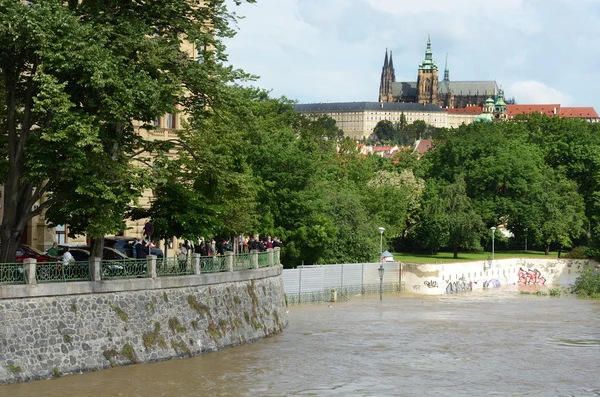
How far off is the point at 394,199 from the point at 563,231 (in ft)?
57.9

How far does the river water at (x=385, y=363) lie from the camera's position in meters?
30.3

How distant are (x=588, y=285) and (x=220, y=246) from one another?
36982mm

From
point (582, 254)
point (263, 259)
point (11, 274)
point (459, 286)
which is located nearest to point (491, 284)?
point (459, 286)

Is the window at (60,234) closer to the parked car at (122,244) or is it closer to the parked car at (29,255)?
the parked car at (122,244)

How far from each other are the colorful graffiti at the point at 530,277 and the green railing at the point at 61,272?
59.3m

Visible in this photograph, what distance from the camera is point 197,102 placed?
1487 inches

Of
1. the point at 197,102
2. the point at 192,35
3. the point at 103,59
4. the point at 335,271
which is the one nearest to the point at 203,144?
the point at 197,102

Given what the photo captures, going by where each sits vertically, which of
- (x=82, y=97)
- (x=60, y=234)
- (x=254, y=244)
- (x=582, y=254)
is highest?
(x=82, y=97)

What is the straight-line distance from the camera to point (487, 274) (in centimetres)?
8131

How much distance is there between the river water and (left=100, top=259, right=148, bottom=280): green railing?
294 cm

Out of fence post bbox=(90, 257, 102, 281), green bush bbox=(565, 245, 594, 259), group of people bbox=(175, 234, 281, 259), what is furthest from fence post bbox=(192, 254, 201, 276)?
green bush bbox=(565, 245, 594, 259)

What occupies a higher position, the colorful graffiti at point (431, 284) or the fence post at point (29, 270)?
the fence post at point (29, 270)

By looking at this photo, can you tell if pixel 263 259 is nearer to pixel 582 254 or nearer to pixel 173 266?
pixel 173 266

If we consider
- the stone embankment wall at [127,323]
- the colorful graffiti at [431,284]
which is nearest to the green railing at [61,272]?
the stone embankment wall at [127,323]
